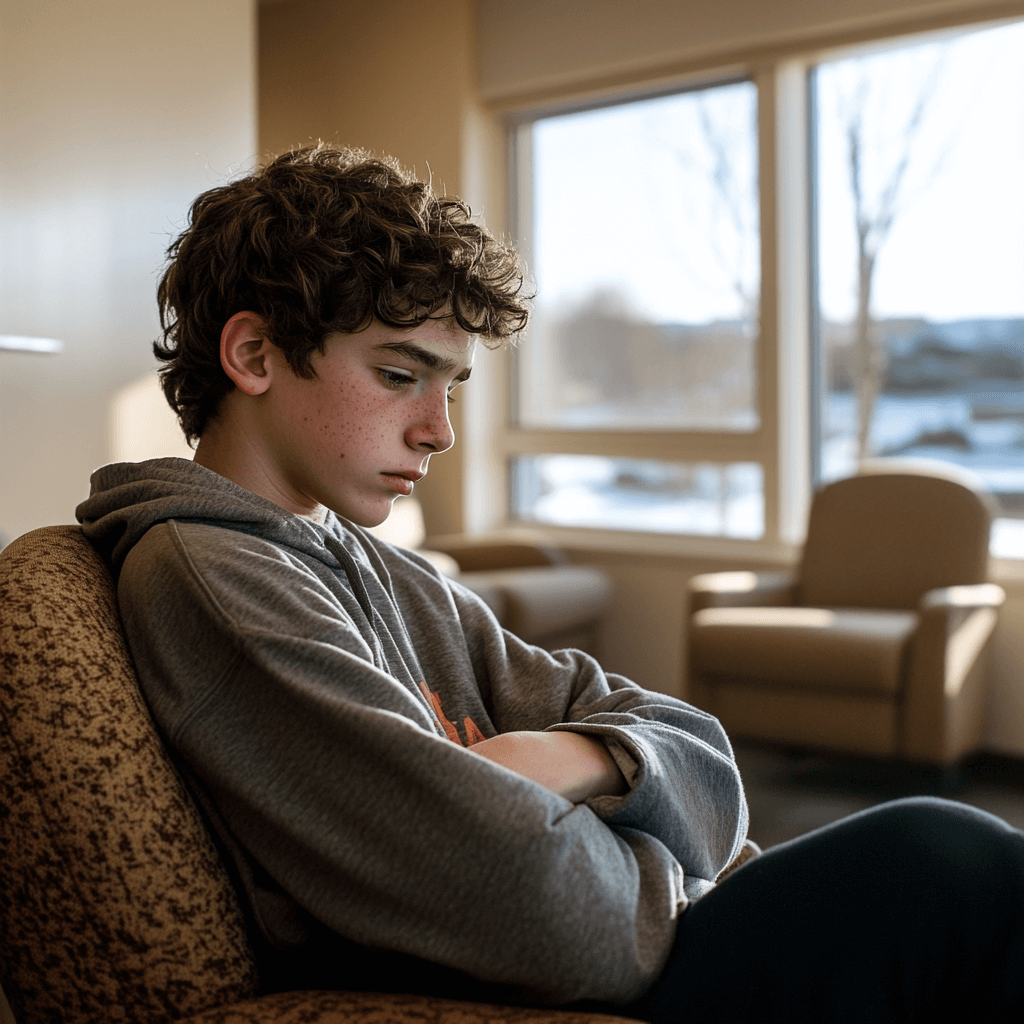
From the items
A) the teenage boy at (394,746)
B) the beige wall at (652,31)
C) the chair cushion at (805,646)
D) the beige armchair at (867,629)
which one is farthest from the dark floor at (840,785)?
the beige wall at (652,31)

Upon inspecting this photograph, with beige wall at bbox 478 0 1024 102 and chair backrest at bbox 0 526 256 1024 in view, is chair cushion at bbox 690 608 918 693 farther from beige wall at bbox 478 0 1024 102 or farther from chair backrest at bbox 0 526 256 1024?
chair backrest at bbox 0 526 256 1024

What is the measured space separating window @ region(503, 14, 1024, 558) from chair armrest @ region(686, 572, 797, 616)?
0.46 meters

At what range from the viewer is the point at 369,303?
1.10m

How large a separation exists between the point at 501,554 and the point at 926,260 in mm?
1987

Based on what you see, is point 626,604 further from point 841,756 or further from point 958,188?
point 958,188

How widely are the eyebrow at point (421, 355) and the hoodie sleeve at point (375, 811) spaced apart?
277mm

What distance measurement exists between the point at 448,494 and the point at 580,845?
14.7 feet

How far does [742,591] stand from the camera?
12.9ft

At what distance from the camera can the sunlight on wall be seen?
11.6 ft

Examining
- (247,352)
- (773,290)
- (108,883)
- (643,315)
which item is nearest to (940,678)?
(773,290)

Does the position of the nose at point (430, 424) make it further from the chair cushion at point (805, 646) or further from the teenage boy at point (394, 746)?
the chair cushion at point (805, 646)

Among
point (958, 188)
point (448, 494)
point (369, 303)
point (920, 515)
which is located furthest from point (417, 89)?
point (369, 303)

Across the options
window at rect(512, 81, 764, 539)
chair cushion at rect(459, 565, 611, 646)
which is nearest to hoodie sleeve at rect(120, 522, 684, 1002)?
chair cushion at rect(459, 565, 611, 646)

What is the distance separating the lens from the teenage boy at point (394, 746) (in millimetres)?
847
